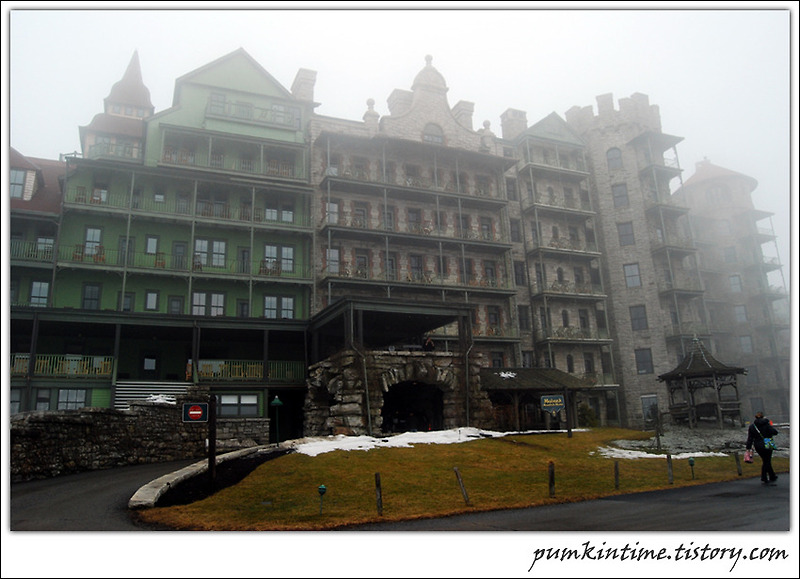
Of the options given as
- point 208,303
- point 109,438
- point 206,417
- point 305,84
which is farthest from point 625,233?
point 206,417

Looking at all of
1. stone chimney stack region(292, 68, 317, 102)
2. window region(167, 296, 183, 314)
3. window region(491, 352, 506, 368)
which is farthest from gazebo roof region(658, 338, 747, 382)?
stone chimney stack region(292, 68, 317, 102)

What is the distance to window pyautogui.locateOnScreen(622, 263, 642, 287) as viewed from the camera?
45469 mm

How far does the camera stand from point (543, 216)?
151 ft

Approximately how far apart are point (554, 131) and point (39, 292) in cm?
3957

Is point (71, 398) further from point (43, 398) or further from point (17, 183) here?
point (17, 183)

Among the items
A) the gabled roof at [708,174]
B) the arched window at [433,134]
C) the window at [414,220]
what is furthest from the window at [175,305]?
the gabled roof at [708,174]

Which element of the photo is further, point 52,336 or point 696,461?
point 52,336

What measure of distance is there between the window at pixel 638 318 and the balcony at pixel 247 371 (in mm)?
27336

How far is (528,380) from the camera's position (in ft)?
111

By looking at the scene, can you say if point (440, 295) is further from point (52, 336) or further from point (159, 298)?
point (52, 336)

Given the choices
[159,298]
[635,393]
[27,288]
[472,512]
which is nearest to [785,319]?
[635,393]

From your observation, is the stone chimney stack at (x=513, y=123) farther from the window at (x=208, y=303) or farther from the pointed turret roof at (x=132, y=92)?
the pointed turret roof at (x=132, y=92)

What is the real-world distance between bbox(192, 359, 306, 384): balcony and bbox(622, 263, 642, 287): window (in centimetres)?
2816

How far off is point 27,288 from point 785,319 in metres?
48.5
